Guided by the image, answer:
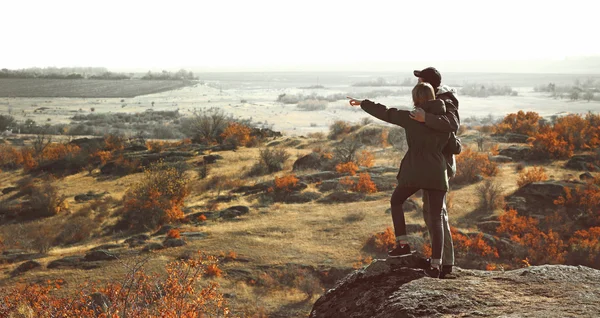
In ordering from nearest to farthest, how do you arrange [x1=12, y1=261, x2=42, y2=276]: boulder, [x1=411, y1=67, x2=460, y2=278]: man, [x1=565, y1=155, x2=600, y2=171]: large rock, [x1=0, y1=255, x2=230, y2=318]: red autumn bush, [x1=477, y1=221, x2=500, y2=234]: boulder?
[x1=411, y1=67, x2=460, y2=278]: man → [x1=0, y1=255, x2=230, y2=318]: red autumn bush → [x1=12, y1=261, x2=42, y2=276]: boulder → [x1=477, y1=221, x2=500, y2=234]: boulder → [x1=565, y1=155, x2=600, y2=171]: large rock

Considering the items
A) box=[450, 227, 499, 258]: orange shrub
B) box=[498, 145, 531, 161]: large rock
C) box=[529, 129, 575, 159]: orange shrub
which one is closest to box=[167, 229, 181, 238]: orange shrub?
box=[450, 227, 499, 258]: orange shrub

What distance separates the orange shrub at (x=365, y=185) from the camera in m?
24.5

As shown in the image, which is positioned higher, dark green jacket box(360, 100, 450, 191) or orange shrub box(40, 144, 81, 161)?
dark green jacket box(360, 100, 450, 191)

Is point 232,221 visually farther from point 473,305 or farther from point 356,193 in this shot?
point 473,305

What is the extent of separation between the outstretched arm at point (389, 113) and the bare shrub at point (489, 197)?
18.1 metres

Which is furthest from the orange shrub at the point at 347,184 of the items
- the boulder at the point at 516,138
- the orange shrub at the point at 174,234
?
the boulder at the point at 516,138

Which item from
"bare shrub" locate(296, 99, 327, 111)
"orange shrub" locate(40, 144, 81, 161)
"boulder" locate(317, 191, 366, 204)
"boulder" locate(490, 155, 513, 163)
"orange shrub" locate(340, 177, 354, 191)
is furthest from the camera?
"bare shrub" locate(296, 99, 327, 111)

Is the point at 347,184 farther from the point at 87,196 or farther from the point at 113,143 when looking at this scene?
the point at 113,143

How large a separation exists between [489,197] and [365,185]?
608cm

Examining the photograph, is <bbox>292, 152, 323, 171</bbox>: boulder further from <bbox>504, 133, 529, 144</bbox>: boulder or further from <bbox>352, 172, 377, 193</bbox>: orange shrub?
<bbox>504, 133, 529, 144</bbox>: boulder

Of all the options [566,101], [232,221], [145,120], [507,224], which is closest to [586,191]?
[507,224]

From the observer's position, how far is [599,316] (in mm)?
3816

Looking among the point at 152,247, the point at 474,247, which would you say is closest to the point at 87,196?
the point at 152,247

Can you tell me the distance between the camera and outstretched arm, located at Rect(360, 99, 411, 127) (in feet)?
15.8
